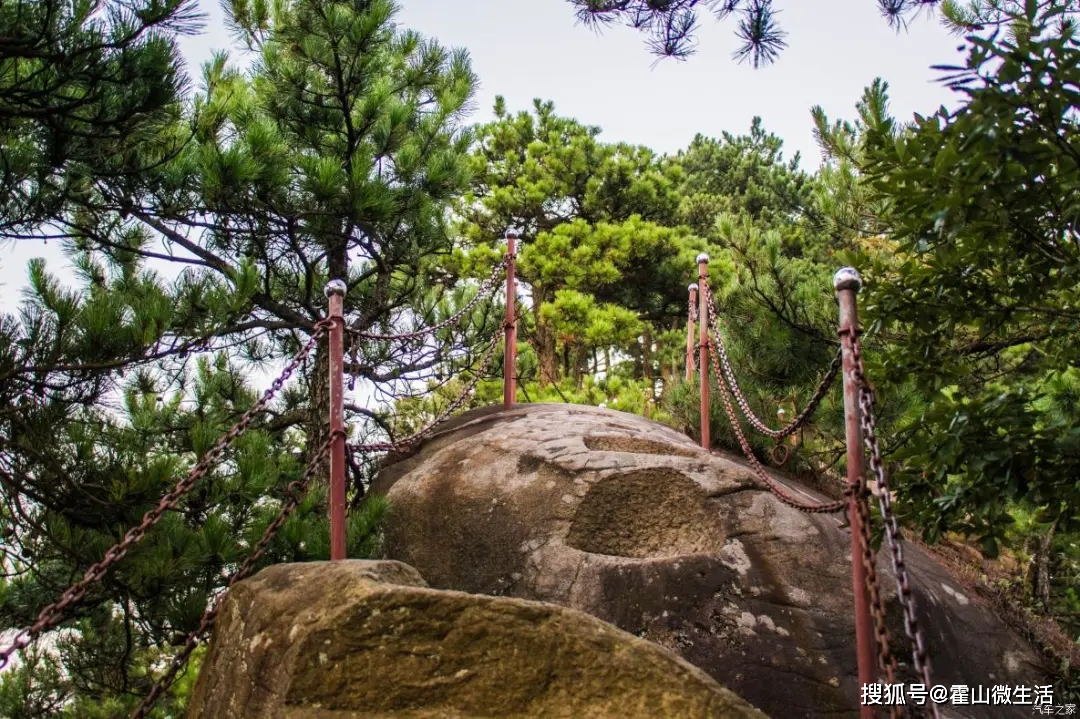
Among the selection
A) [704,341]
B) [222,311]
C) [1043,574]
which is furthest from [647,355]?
[222,311]

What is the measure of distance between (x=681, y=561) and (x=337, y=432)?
185 cm

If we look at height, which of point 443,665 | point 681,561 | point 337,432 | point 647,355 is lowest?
point 443,665

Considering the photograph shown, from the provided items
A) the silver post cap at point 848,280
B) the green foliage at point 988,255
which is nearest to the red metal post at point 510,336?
the green foliage at point 988,255

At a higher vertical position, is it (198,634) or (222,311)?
(222,311)

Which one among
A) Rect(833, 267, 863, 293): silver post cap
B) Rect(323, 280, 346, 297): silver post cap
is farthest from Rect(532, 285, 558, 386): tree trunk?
Rect(833, 267, 863, 293): silver post cap

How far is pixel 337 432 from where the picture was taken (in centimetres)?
388

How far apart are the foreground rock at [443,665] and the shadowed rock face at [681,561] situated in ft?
5.21

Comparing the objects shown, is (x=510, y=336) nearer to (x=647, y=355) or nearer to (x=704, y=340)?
(x=704, y=340)

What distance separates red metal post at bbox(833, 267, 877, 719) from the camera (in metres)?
3.03

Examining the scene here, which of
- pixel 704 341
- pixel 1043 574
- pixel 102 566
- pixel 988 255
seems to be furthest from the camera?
pixel 1043 574

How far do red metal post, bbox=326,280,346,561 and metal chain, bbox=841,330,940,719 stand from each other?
214cm

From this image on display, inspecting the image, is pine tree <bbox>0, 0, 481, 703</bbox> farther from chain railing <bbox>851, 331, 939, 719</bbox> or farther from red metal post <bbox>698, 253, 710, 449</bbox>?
chain railing <bbox>851, 331, 939, 719</bbox>

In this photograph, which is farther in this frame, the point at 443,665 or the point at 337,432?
the point at 337,432

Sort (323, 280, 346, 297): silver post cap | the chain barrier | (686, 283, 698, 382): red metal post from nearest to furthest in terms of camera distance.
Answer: the chain barrier, (323, 280, 346, 297): silver post cap, (686, 283, 698, 382): red metal post
